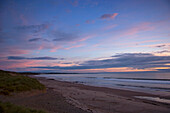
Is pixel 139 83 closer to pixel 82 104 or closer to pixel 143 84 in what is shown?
pixel 143 84

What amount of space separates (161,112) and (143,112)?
4.40 ft

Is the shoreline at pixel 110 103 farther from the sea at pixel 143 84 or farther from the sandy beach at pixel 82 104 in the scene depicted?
the sea at pixel 143 84

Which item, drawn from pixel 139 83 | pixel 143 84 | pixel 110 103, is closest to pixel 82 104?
pixel 110 103

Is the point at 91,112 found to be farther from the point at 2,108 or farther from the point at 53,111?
the point at 2,108

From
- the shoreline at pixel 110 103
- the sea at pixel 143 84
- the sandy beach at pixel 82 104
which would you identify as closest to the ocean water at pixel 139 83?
the sea at pixel 143 84

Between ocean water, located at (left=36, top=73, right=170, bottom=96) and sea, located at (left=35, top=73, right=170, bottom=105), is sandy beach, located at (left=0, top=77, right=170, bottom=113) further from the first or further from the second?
ocean water, located at (left=36, top=73, right=170, bottom=96)

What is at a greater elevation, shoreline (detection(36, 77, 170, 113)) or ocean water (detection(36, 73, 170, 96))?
shoreline (detection(36, 77, 170, 113))

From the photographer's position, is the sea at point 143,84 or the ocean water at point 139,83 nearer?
the sea at point 143,84

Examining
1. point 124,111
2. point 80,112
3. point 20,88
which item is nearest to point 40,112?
point 80,112

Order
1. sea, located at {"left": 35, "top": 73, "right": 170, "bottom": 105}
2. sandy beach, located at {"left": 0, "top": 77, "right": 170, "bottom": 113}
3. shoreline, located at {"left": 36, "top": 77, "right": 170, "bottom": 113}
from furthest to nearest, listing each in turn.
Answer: sea, located at {"left": 35, "top": 73, "right": 170, "bottom": 105}, shoreline, located at {"left": 36, "top": 77, "right": 170, "bottom": 113}, sandy beach, located at {"left": 0, "top": 77, "right": 170, "bottom": 113}

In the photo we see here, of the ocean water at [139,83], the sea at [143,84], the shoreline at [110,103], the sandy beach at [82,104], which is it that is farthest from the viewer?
the ocean water at [139,83]

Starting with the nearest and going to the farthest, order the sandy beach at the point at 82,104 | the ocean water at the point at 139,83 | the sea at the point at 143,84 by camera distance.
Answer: the sandy beach at the point at 82,104
the sea at the point at 143,84
the ocean water at the point at 139,83

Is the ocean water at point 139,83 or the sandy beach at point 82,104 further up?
the sandy beach at point 82,104

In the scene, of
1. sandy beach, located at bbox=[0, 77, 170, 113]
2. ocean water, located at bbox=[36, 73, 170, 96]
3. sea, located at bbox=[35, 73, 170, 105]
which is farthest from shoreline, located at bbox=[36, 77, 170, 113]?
ocean water, located at bbox=[36, 73, 170, 96]
